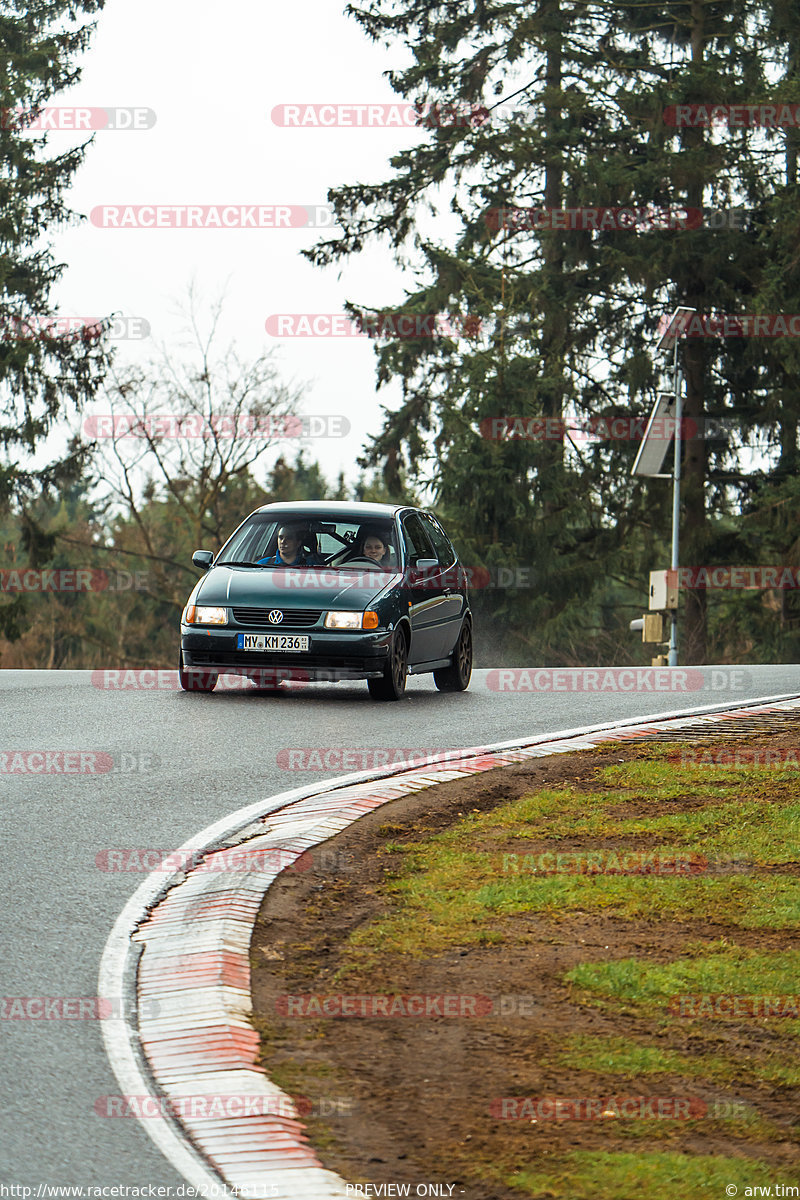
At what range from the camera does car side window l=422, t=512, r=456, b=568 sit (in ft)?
51.9

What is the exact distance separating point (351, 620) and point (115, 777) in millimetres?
4396

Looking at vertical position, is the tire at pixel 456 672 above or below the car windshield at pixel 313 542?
below

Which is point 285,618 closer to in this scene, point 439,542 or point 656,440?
point 439,542

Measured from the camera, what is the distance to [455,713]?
13102 millimetres

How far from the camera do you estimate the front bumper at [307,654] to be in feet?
43.8

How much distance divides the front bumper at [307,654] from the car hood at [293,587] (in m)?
0.27

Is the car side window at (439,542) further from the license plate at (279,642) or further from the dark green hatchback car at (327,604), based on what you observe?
the license plate at (279,642)

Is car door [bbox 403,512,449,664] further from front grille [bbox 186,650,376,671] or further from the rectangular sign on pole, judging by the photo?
the rectangular sign on pole

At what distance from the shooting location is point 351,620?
43.9 ft

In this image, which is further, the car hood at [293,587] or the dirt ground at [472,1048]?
the car hood at [293,587]

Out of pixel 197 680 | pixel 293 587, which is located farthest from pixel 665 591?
pixel 293 587

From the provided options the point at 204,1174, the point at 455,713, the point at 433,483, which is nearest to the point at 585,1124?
the point at 204,1174

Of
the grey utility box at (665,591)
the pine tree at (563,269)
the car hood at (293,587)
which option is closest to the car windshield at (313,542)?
the car hood at (293,587)

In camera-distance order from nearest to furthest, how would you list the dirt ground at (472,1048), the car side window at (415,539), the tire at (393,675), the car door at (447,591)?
the dirt ground at (472,1048)
the tire at (393,675)
the car side window at (415,539)
the car door at (447,591)
